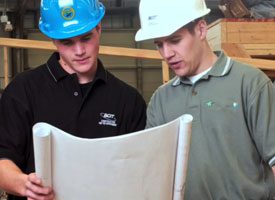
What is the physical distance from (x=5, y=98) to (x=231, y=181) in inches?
33.2

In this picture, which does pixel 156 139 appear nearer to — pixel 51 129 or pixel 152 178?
pixel 152 178

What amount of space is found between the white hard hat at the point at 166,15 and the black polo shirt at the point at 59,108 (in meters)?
0.27

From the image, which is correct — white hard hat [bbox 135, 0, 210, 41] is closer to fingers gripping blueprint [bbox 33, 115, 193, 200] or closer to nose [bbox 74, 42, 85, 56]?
nose [bbox 74, 42, 85, 56]

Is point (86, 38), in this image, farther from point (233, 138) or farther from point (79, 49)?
point (233, 138)

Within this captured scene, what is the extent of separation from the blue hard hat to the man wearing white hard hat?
20cm

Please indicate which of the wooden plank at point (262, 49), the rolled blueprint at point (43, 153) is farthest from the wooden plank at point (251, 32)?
the rolled blueprint at point (43, 153)

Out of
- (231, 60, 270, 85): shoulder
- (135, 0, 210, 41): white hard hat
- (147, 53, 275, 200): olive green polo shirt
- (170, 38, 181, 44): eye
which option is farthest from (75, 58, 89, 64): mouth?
(231, 60, 270, 85): shoulder

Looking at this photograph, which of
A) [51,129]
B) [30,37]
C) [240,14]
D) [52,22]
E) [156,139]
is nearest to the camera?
[51,129]

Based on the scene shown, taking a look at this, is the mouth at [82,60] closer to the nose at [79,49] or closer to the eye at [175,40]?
the nose at [79,49]

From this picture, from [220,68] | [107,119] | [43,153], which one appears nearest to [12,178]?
[43,153]

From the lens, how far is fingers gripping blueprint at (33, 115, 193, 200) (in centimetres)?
109

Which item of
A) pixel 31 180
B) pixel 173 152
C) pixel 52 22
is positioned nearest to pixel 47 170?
pixel 31 180

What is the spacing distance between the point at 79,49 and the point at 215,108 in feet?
1.71

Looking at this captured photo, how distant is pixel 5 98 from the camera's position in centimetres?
164
